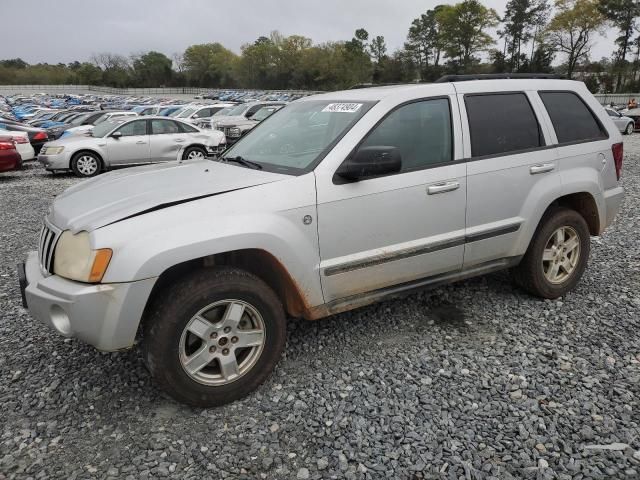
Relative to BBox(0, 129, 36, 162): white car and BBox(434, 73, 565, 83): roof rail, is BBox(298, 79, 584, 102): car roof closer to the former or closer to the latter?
BBox(434, 73, 565, 83): roof rail

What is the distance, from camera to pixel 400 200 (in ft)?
10.7

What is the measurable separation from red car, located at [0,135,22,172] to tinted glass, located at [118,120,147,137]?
8.00 feet

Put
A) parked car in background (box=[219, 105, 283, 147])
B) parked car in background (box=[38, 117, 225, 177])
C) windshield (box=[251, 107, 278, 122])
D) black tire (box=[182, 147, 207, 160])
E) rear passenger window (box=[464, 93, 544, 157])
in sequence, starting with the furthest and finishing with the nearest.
Result: windshield (box=[251, 107, 278, 122])
parked car in background (box=[219, 105, 283, 147])
black tire (box=[182, 147, 207, 160])
parked car in background (box=[38, 117, 225, 177])
rear passenger window (box=[464, 93, 544, 157])

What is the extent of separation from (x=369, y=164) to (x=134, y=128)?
11.3m

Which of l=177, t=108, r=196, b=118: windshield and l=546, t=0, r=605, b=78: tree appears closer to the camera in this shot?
l=177, t=108, r=196, b=118: windshield

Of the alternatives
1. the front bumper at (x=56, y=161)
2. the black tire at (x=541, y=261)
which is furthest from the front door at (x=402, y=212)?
the front bumper at (x=56, y=161)

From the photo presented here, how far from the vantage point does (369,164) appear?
298 centimetres

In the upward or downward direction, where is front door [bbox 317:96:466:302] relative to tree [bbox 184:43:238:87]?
downward

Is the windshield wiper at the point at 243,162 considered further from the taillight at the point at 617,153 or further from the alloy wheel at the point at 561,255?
→ the taillight at the point at 617,153

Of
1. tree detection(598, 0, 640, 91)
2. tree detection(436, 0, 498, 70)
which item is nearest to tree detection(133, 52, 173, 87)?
tree detection(436, 0, 498, 70)

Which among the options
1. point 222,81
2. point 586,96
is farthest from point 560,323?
point 222,81

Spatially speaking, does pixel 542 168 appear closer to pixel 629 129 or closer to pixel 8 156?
pixel 8 156

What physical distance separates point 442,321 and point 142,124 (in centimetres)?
1102

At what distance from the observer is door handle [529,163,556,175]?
3832 millimetres
